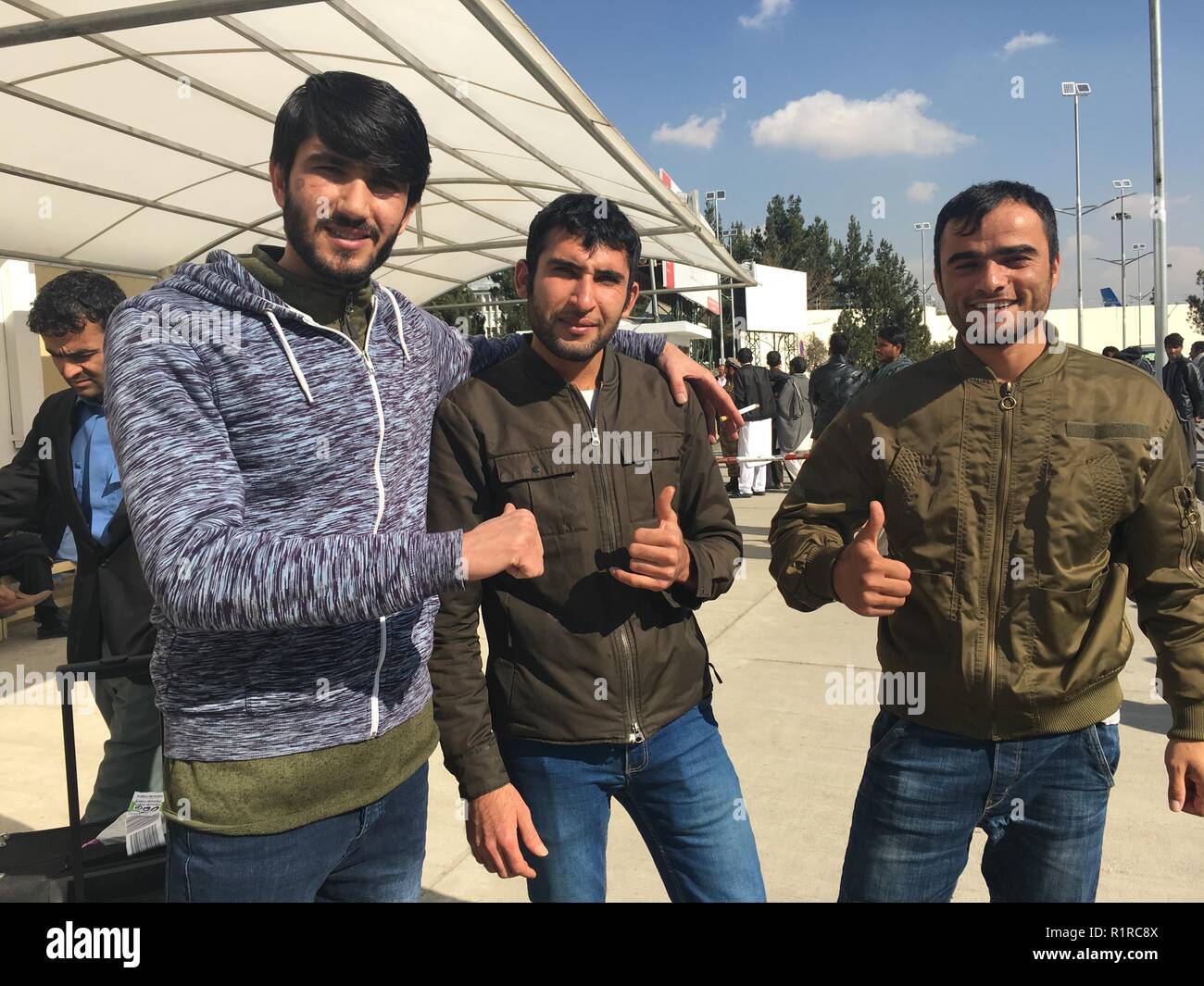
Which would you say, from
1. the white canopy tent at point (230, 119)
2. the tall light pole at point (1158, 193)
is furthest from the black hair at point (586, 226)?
the tall light pole at point (1158, 193)

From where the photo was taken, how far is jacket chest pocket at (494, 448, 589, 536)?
1.86 meters

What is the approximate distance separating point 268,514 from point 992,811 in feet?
4.91

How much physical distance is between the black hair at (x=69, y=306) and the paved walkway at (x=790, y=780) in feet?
6.96

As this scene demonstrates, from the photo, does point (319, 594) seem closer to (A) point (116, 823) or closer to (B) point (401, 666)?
(B) point (401, 666)

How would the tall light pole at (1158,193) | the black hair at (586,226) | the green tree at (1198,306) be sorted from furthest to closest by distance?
the green tree at (1198,306)
the tall light pole at (1158,193)
the black hair at (586,226)

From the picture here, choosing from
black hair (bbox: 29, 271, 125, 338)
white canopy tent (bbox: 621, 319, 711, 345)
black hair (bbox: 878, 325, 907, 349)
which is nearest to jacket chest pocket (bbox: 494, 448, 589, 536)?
black hair (bbox: 29, 271, 125, 338)

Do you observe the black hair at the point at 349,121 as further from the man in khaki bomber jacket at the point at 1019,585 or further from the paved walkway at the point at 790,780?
the paved walkway at the point at 790,780

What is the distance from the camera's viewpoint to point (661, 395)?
2.04m

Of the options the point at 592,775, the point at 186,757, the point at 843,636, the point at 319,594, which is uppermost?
the point at 319,594

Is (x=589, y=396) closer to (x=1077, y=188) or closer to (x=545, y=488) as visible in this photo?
(x=545, y=488)

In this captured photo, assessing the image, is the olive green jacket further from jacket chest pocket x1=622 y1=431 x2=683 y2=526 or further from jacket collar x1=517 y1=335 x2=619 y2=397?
jacket collar x1=517 y1=335 x2=619 y2=397

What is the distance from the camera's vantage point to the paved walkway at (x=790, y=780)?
309 cm
